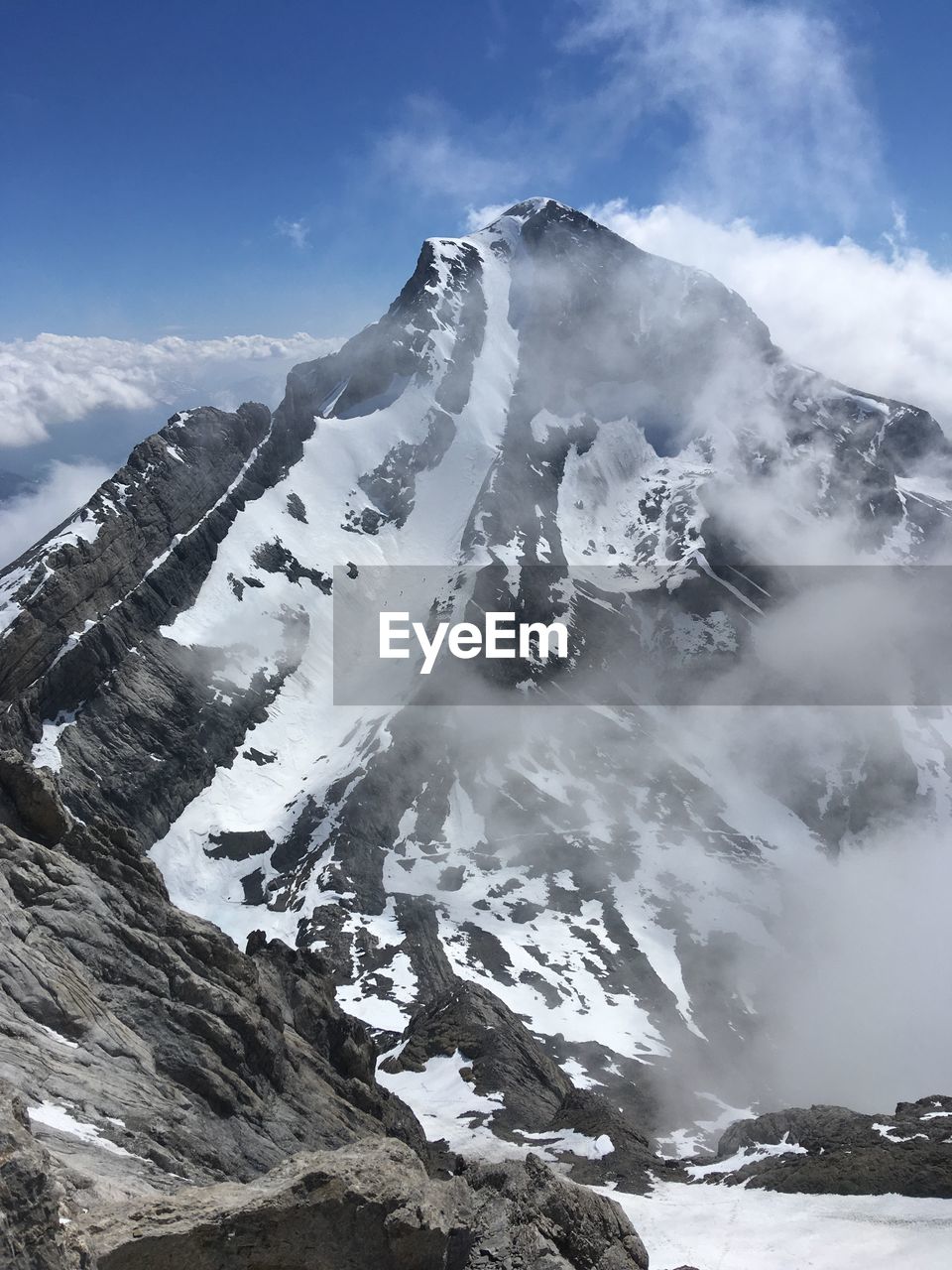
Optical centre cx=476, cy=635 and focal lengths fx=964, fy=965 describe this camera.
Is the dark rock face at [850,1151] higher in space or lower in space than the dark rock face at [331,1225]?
higher

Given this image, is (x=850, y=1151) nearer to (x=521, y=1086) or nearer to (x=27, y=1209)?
(x=521, y=1086)

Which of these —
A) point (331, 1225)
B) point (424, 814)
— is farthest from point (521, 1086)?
point (424, 814)

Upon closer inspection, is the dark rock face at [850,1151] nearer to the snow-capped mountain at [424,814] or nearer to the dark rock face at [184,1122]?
the dark rock face at [184,1122]

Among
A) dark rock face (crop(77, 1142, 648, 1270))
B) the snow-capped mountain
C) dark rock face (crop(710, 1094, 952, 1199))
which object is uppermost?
the snow-capped mountain

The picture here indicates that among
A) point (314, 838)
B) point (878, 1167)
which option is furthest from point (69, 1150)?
point (314, 838)

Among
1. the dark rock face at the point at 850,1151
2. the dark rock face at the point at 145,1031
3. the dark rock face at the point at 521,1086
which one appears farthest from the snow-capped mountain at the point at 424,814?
the dark rock face at the point at 145,1031

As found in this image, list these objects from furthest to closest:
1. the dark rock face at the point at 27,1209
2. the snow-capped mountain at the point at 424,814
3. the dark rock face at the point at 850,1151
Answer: the snow-capped mountain at the point at 424,814
the dark rock face at the point at 850,1151
the dark rock face at the point at 27,1209

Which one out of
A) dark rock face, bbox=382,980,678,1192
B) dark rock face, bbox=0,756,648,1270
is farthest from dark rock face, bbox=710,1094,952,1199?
dark rock face, bbox=0,756,648,1270

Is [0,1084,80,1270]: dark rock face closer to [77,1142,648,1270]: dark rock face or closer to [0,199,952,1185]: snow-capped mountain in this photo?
[77,1142,648,1270]: dark rock face

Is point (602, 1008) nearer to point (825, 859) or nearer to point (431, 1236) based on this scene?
point (825, 859)
